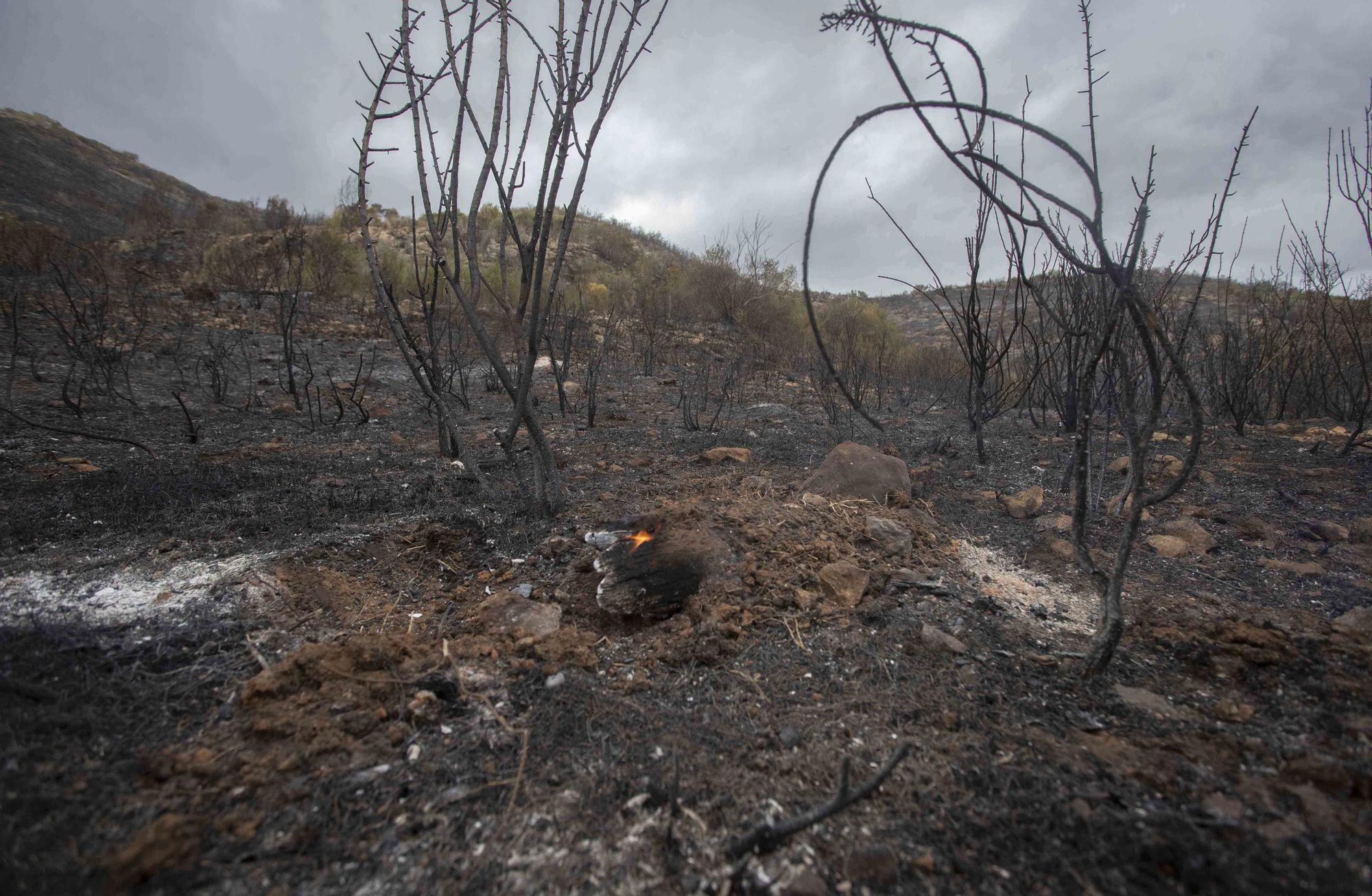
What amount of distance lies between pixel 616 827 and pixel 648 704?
1.34 ft

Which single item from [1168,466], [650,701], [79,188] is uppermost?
[79,188]

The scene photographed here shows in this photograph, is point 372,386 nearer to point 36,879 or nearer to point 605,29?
point 605,29

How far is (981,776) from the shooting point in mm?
1261

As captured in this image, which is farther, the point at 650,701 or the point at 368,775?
the point at 650,701

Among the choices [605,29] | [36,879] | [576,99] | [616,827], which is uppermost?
[605,29]

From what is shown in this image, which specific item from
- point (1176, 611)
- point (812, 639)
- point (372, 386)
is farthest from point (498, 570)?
point (372, 386)

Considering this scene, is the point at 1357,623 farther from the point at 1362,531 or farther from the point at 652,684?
the point at 652,684

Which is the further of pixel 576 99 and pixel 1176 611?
pixel 576 99

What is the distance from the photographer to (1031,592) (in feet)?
7.73

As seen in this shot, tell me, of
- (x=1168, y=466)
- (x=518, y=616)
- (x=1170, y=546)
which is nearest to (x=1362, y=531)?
(x=1170, y=546)

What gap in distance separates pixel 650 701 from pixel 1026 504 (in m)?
2.77

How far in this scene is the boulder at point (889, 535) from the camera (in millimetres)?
2568

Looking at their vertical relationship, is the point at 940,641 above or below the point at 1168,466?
below

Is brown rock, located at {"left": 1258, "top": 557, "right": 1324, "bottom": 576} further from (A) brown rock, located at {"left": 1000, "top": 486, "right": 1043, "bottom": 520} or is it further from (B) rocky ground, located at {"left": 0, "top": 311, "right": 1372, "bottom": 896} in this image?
(A) brown rock, located at {"left": 1000, "top": 486, "right": 1043, "bottom": 520}
